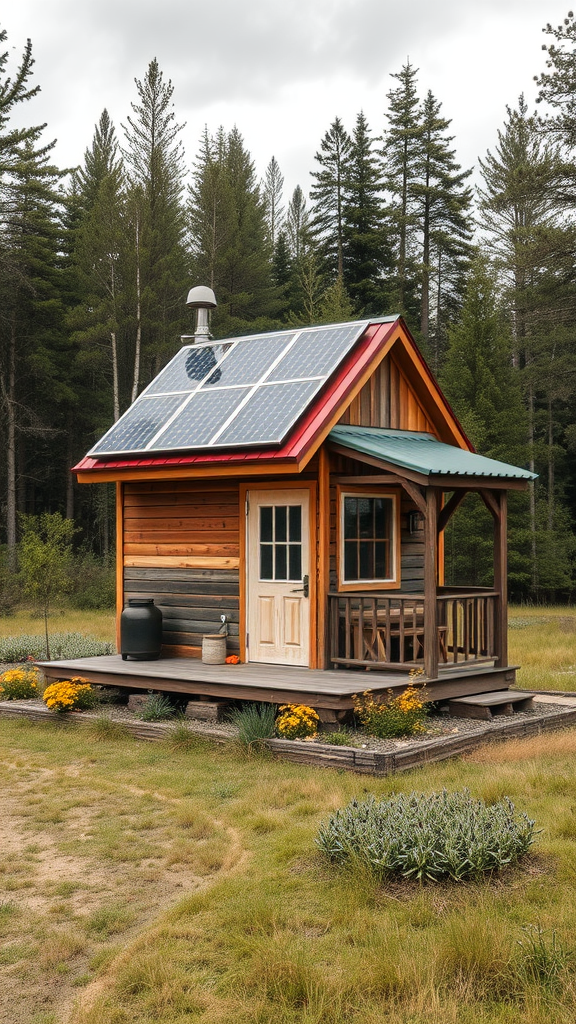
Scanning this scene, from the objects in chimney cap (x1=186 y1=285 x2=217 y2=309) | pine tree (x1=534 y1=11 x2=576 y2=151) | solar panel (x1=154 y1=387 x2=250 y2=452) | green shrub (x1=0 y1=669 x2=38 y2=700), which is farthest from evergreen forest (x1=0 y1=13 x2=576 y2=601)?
green shrub (x1=0 y1=669 x2=38 y2=700)

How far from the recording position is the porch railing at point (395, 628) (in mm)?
11250

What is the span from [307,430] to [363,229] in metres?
32.4

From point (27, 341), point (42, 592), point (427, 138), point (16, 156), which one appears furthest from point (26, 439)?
point (42, 592)

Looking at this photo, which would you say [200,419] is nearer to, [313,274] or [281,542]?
[281,542]

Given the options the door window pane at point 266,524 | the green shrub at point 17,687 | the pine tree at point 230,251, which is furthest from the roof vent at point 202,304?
the pine tree at point 230,251

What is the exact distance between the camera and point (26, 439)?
124ft

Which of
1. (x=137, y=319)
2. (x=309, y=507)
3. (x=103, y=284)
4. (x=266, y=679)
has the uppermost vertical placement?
(x=103, y=284)

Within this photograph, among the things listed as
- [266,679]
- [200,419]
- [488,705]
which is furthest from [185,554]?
[488,705]

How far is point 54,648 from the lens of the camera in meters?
16.8

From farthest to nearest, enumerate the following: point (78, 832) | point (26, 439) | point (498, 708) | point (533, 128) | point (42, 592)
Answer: point (26, 439)
point (533, 128)
point (42, 592)
point (498, 708)
point (78, 832)

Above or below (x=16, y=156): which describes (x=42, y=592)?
below

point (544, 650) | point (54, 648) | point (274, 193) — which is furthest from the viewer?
point (274, 193)

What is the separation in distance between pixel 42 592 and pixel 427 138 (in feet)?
104

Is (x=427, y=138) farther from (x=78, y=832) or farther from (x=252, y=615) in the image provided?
(x=78, y=832)
